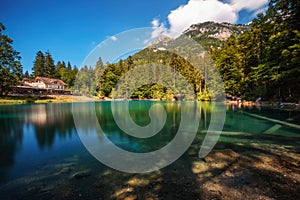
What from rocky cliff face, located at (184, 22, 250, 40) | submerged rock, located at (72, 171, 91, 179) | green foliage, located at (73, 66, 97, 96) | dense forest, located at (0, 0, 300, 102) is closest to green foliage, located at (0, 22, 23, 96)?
dense forest, located at (0, 0, 300, 102)

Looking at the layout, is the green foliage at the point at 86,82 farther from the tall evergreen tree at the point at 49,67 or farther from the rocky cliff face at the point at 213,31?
the rocky cliff face at the point at 213,31

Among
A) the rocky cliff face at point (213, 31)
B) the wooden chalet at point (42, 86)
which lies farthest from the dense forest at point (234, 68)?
the rocky cliff face at point (213, 31)

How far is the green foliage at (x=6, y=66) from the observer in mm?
28770

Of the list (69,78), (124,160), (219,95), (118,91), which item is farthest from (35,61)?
(124,160)

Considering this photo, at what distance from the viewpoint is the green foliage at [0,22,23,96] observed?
2877cm

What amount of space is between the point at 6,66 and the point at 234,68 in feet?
139

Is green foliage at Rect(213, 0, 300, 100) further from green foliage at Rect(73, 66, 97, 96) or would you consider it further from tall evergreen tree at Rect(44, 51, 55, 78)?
tall evergreen tree at Rect(44, 51, 55, 78)

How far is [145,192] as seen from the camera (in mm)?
3070

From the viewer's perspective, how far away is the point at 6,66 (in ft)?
98.3

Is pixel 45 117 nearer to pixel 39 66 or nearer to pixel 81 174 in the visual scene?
pixel 81 174

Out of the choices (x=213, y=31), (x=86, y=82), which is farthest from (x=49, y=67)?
(x=213, y=31)

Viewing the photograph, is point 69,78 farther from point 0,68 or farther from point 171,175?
point 171,175

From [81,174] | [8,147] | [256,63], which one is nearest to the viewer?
[81,174]

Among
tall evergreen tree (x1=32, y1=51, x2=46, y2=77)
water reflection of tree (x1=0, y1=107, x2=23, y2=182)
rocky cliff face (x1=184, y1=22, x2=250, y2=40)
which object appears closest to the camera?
water reflection of tree (x1=0, y1=107, x2=23, y2=182)
